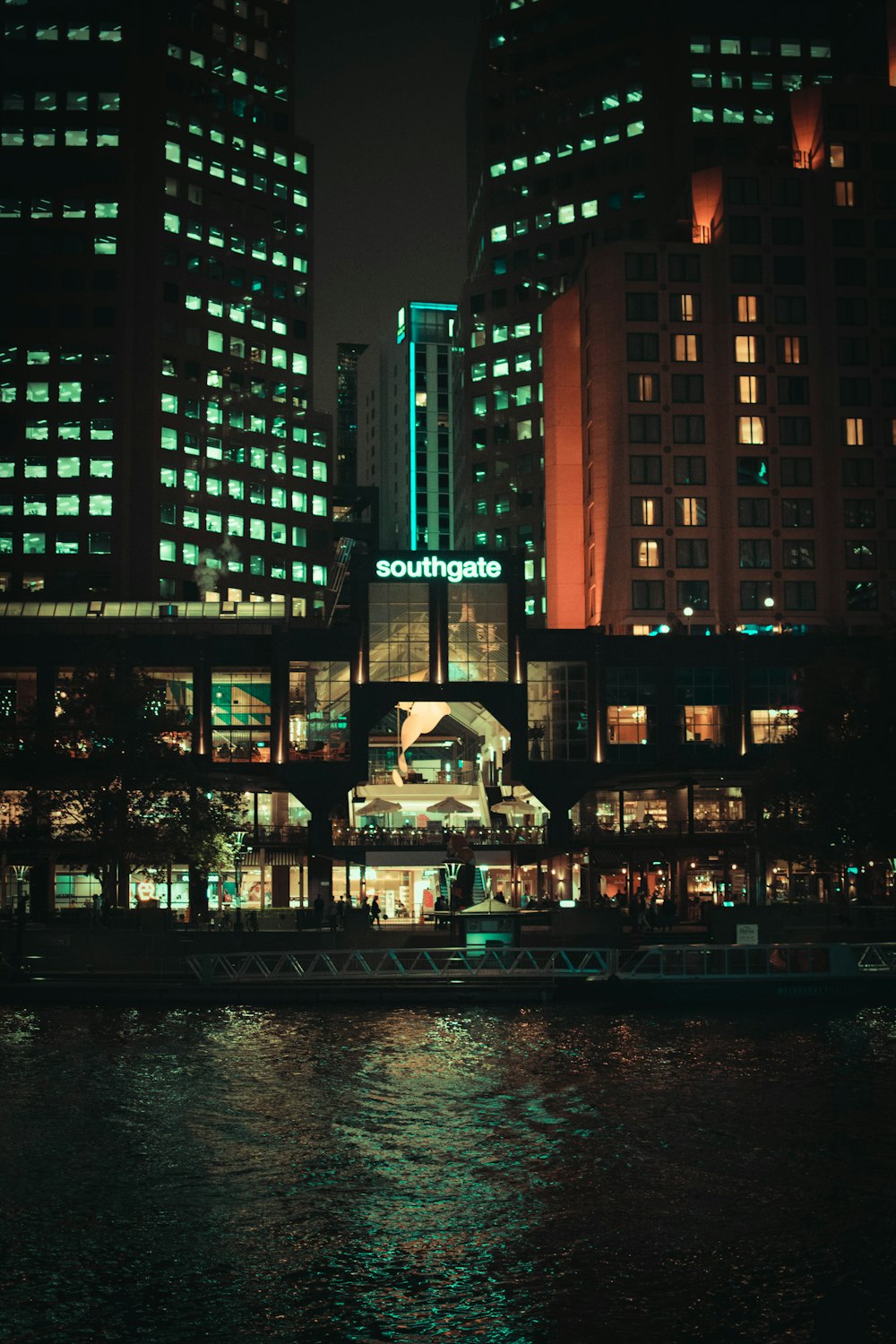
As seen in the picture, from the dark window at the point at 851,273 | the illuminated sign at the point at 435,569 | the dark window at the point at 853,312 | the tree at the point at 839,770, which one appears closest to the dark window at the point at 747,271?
the dark window at the point at 851,273

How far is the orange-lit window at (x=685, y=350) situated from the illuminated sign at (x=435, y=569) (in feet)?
102

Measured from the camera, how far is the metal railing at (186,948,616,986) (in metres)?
57.8

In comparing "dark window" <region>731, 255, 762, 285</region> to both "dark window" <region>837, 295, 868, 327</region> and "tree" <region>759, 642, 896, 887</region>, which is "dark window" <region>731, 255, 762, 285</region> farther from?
"tree" <region>759, 642, 896, 887</region>

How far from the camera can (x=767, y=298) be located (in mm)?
120188

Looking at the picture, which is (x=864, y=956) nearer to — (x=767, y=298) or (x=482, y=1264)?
(x=482, y=1264)

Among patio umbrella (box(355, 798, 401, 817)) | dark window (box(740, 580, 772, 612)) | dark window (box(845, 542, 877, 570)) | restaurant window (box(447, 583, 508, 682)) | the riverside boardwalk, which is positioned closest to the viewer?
the riverside boardwalk

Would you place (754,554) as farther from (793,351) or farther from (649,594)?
(793,351)

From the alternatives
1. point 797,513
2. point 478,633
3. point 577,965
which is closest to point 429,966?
point 577,965

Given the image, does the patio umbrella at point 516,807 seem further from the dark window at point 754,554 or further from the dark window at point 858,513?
the dark window at point 858,513

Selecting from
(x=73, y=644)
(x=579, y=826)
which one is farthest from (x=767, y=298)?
(x=73, y=644)

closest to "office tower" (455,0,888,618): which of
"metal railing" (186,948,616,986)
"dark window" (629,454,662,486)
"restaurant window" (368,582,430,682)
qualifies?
"dark window" (629,454,662,486)

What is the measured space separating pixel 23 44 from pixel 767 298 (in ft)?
298

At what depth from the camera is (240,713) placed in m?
103

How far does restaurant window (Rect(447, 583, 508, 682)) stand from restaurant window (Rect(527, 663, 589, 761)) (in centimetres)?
259
